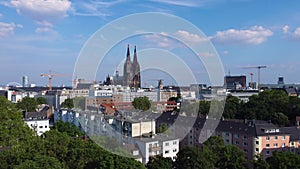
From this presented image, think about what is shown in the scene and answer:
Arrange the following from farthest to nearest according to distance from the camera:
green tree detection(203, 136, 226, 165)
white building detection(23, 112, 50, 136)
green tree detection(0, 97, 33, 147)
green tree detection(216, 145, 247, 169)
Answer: white building detection(23, 112, 50, 136) → green tree detection(0, 97, 33, 147) → green tree detection(203, 136, 226, 165) → green tree detection(216, 145, 247, 169)

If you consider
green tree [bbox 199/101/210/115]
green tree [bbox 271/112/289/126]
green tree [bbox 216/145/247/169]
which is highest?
green tree [bbox 199/101/210/115]

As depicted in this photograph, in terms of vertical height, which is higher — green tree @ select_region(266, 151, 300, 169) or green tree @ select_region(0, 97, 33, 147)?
green tree @ select_region(0, 97, 33, 147)

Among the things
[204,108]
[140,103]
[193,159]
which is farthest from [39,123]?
[193,159]

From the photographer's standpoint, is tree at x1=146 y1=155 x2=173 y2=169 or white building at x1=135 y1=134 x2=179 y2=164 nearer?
tree at x1=146 y1=155 x2=173 y2=169

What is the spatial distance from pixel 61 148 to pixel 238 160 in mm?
4171

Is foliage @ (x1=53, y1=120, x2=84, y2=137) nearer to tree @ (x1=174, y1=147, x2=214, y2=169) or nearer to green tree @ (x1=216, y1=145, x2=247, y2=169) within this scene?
tree @ (x1=174, y1=147, x2=214, y2=169)

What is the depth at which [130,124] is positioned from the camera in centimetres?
889

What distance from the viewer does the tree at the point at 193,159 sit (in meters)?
7.18

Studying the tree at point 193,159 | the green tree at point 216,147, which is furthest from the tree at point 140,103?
the tree at point 193,159

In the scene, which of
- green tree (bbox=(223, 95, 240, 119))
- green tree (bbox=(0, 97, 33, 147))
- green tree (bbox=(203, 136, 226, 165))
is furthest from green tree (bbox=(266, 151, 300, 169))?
green tree (bbox=(223, 95, 240, 119))

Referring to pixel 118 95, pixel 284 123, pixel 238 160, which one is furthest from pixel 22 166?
pixel 118 95

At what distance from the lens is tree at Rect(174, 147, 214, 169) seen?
718 cm

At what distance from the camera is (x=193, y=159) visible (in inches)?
283

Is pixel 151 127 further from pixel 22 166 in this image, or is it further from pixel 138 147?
pixel 22 166
